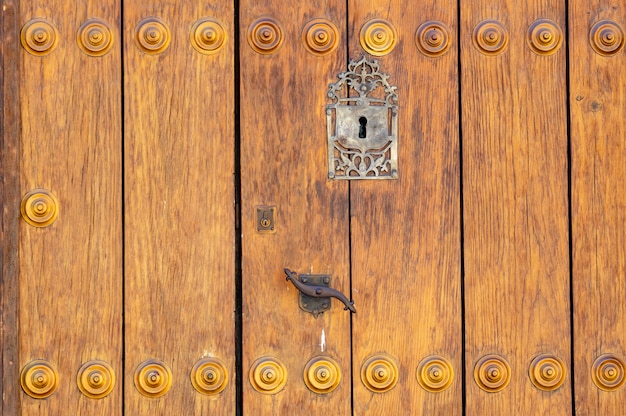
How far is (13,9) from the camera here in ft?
5.91

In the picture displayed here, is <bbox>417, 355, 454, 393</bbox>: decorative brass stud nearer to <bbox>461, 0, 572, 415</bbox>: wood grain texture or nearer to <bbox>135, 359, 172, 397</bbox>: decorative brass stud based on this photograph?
<bbox>461, 0, 572, 415</bbox>: wood grain texture

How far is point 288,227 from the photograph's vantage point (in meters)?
1.83

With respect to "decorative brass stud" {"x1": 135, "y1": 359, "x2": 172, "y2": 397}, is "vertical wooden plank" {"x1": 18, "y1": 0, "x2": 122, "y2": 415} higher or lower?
higher

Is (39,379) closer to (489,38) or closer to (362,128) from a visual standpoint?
(362,128)

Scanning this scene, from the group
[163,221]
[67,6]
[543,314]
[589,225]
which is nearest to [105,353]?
[163,221]

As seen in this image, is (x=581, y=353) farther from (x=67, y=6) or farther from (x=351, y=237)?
(x=67, y=6)

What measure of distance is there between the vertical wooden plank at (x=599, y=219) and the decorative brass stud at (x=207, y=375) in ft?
2.15

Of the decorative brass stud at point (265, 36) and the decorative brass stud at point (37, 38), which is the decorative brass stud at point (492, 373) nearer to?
the decorative brass stud at point (265, 36)

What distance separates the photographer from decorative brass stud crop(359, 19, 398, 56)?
1850 mm

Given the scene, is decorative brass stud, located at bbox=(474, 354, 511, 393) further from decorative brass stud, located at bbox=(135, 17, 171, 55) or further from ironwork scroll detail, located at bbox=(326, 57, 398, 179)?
decorative brass stud, located at bbox=(135, 17, 171, 55)

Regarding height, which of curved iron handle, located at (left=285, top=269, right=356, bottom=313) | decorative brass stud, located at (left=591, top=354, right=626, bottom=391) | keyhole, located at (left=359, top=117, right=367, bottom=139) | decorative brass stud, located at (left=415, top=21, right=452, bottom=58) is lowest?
decorative brass stud, located at (left=591, top=354, right=626, bottom=391)

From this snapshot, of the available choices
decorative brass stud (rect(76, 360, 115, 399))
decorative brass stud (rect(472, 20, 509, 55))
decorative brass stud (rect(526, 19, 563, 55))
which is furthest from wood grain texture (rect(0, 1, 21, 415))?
decorative brass stud (rect(526, 19, 563, 55))

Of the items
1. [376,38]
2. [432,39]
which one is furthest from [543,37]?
[376,38]

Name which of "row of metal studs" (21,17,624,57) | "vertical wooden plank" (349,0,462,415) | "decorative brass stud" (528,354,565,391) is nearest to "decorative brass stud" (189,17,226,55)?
"row of metal studs" (21,17,624,57)
